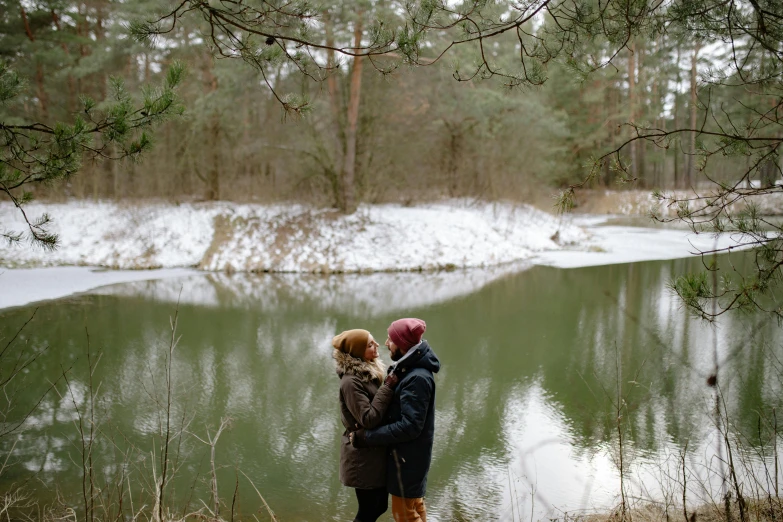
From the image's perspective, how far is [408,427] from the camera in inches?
101

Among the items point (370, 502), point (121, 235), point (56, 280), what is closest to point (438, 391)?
point (370, 502)

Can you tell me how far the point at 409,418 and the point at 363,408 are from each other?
0.22 metres

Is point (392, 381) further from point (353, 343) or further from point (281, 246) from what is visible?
point (281, 246)

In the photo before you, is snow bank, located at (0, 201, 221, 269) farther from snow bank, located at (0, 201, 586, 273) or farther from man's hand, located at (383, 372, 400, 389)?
man's hand, located at (383, 372, 400, 389)

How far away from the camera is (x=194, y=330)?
28.1ft

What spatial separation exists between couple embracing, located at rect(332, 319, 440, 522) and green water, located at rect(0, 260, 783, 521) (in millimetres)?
1205

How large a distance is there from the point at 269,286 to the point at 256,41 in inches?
358

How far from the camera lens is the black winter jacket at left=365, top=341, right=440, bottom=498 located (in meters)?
2.58

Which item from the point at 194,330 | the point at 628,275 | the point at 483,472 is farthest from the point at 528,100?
the point at 483,472

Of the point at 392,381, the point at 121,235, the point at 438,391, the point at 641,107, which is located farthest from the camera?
the point at 641,107

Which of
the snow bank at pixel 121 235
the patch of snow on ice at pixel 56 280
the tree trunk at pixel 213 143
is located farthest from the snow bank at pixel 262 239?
the tree trunk at pixel 213 143

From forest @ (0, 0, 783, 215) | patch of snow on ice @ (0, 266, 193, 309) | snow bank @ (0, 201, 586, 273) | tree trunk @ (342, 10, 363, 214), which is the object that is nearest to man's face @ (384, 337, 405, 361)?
patch of snow on ice @ (0, 266, 193, 309)

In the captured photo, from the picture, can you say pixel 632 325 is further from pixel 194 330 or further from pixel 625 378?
pixel 194 330

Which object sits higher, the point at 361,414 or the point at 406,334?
the point at 406,334
